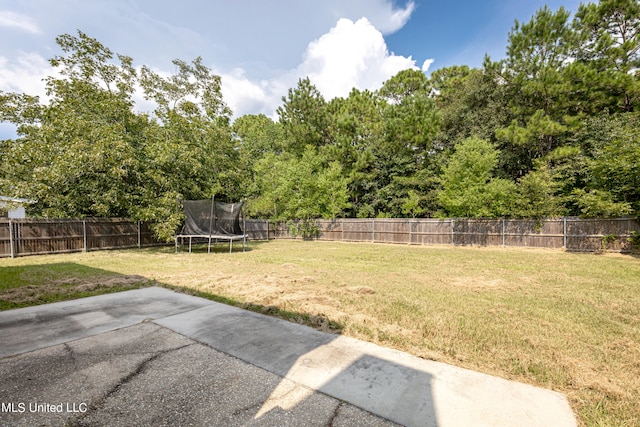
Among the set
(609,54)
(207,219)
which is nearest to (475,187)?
(609,54)

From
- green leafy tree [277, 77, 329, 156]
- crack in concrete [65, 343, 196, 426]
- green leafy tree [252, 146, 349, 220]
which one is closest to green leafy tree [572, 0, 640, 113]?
green leafy tree [252, 146, 349, 220]

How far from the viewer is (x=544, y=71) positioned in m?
13.9

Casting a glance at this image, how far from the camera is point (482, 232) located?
541 inches

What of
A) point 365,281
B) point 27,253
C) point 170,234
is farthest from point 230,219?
point 365,281

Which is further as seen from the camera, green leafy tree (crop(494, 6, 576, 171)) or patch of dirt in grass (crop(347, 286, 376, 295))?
green leafy tree (crop(494, 6, 576, 171))

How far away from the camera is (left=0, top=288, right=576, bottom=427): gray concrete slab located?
1675mm

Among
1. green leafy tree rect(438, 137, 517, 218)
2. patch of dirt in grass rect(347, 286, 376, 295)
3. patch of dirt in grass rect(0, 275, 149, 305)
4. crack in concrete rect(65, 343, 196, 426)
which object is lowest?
patch of dirt in grass rect(0, 275, 149, 305)

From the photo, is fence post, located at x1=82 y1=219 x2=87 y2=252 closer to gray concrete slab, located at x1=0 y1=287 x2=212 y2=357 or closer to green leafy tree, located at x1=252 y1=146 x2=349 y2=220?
gray concrete slab, located at x1=0 y1=287 x2=212 y2=357

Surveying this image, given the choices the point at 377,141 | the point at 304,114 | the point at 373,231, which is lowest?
the point at 373,231

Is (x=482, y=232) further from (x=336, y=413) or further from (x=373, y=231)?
(x=336, y=413)

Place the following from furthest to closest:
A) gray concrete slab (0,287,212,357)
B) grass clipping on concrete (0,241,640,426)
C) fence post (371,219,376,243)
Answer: fence post (371,219,376,243)
gray concrete slab (0,287,212,357)
grass clipping on concrete (0,241,640,426)

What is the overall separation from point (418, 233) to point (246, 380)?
47.4 feet

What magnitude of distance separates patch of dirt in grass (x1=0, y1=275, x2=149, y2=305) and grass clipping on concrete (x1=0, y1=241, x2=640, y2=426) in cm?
4

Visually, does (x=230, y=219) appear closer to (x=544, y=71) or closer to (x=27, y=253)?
(x=27, y=253)
